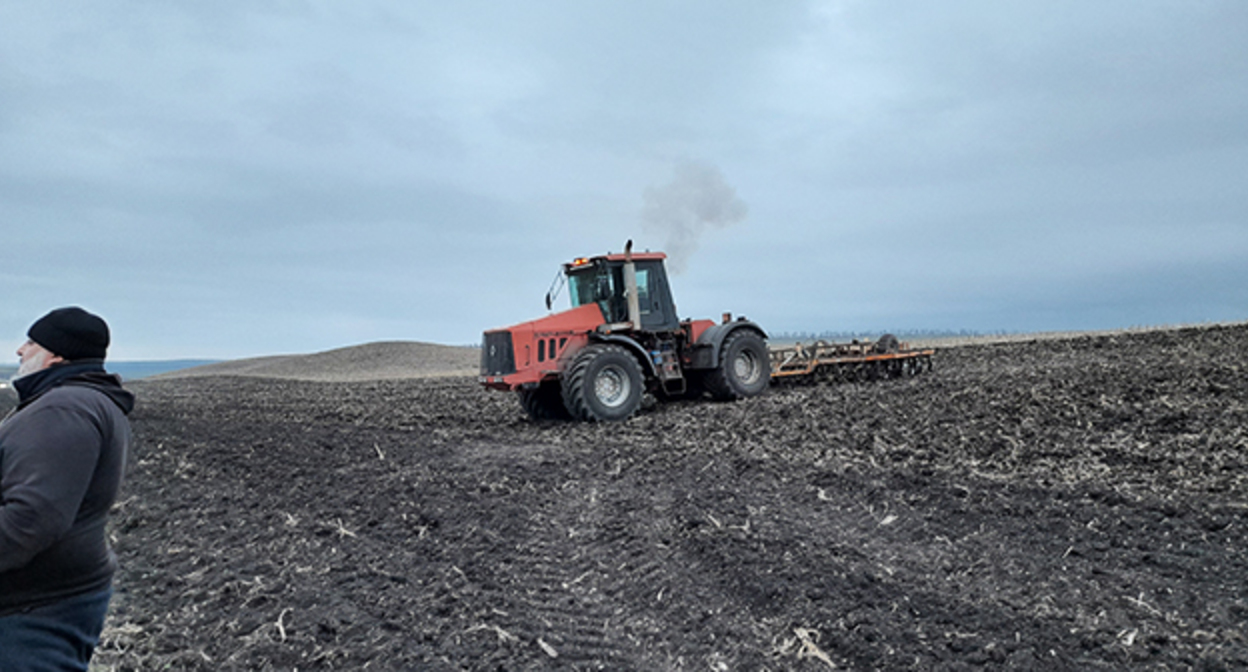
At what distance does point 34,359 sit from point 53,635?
0.98 meters

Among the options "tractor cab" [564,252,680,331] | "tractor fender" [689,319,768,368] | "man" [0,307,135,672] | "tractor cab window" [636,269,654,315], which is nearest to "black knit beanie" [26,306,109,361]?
"man" [0,307,135,672]

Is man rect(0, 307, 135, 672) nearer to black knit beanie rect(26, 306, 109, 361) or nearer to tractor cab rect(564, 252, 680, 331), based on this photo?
black knit beanie rect(26, 306, 109, 361)

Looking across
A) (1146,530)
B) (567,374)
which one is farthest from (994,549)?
(567,374)

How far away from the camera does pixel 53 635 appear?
270 cm

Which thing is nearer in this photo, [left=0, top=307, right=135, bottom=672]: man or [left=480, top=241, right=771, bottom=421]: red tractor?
[left=0, top=307, right=135, bottom=672]: man

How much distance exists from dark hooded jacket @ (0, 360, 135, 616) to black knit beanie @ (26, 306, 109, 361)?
5 centimetres

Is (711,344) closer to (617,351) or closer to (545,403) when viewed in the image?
(617,351)

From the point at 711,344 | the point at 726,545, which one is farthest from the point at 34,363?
the point at 711,344

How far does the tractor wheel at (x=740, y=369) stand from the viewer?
14641mm

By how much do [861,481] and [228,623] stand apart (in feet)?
18.3

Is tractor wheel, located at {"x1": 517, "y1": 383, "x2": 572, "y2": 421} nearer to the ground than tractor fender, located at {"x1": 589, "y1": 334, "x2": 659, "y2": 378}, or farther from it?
nearer to the ground

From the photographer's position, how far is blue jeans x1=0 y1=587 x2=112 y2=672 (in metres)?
2.63

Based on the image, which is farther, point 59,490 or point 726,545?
point 726,545

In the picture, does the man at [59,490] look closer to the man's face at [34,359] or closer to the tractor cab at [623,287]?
the man's face at [34,359]
